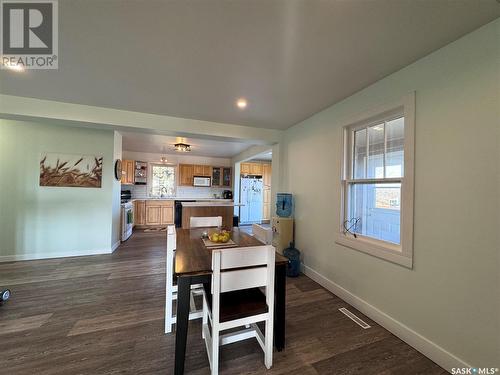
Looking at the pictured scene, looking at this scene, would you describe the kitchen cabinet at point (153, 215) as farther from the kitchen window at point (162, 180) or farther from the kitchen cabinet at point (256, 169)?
the kitchen cabinet at point (256, 169)

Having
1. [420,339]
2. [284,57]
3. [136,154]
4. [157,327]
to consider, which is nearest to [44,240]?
[157,327]

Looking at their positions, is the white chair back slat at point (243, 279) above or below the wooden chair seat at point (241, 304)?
above

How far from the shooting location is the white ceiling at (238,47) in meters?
1.26

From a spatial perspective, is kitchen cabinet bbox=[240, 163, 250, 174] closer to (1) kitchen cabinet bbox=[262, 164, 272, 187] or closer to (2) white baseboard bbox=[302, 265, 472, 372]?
(1) kitchen cabinet bbox=[262, 164, 272, 187]

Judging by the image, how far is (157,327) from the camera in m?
1.88

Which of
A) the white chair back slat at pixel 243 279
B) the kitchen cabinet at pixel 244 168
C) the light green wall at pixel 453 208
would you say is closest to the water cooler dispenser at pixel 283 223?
the light green wall at pixel 453 208

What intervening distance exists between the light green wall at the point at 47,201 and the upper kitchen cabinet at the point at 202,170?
3.47 m

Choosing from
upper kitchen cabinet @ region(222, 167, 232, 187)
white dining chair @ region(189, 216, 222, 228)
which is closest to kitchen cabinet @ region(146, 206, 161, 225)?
upper kitchen cabinet @ region(222, 167, 232, 187)

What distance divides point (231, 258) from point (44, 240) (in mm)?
A: 4163

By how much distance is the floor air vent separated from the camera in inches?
76.8

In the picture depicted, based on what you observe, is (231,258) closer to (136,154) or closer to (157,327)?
(157,327)

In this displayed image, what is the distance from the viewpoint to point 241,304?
1.49 m

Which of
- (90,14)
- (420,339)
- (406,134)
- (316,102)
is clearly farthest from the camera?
(316,102)

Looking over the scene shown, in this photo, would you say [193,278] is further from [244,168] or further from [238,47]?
[244,168]
